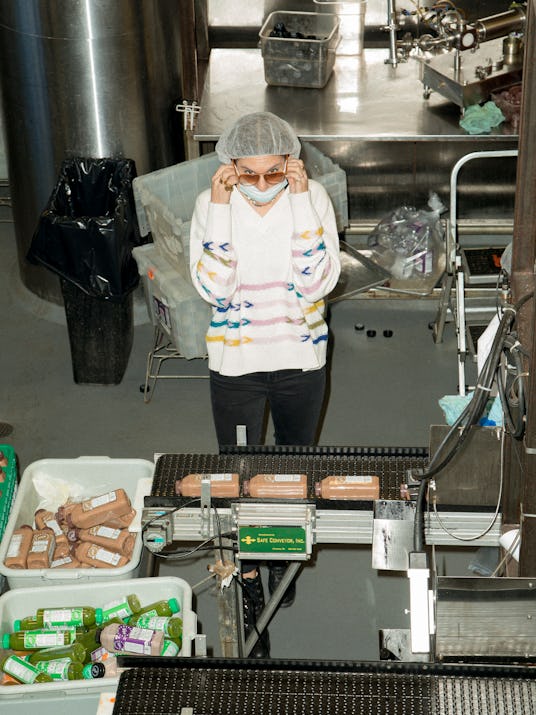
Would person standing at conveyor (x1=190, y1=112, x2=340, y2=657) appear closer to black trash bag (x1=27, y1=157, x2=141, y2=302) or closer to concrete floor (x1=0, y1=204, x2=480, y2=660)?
concrete floor (x1=0, y1=204, x2=480, y2=660)

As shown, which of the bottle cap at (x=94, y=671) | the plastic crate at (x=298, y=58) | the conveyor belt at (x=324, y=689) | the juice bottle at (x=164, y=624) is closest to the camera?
the conveyor belt at (x=324, y=689)

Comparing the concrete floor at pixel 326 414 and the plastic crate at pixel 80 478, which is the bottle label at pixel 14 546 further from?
the concrete floor at pixel 326 414

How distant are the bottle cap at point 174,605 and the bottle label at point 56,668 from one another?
34 cm

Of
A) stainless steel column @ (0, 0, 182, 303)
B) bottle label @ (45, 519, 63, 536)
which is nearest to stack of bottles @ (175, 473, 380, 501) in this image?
bottle label @ (45, 519, 63, 536)

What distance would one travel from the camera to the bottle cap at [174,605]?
10.1ft

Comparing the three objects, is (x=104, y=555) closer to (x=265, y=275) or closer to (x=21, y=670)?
(x=21, y=670)

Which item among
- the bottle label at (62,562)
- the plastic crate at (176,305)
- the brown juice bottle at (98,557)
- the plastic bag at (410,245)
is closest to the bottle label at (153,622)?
the brown juice bottle at (98,557)

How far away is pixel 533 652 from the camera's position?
211 cm

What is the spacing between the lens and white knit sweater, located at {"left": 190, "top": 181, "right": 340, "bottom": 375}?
3.02 m

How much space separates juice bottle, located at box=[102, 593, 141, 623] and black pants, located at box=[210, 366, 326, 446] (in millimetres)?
673

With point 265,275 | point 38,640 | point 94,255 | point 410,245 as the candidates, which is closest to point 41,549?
point 38,640

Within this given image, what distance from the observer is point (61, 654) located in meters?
2.94

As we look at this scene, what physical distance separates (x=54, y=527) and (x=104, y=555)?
25 cm

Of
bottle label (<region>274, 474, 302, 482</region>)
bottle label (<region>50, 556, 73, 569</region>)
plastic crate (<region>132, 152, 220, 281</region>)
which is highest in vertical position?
plastic crate (<region>132, 152, 220, 281</region>)
